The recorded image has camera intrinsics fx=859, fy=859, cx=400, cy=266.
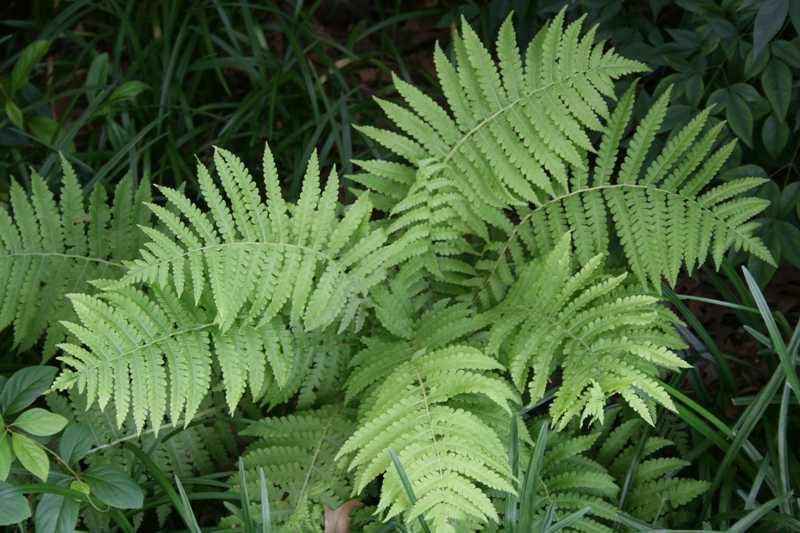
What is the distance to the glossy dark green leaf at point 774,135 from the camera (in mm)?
2346

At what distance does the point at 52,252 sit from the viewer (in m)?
2.35

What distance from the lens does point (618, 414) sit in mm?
2457

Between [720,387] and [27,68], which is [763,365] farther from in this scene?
[27,68]

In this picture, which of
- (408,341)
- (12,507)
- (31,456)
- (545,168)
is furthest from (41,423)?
(545,168)

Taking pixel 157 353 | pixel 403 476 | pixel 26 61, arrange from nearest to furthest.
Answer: pixel 403 476
pixel 157 353
pixel 26 61

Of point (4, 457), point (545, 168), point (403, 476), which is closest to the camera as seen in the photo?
point (403, 476)

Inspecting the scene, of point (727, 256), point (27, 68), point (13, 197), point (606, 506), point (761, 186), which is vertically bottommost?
point (606, 506)

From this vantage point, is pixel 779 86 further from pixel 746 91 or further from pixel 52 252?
pixel 52 252

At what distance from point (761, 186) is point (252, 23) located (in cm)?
194

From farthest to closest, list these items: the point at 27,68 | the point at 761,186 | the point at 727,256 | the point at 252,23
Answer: the point at 252,23
the point at 27,68
the point at 727,256
the point at 761,186

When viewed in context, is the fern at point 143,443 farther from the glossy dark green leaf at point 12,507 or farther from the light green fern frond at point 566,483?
the light green fern frond at point 566,483

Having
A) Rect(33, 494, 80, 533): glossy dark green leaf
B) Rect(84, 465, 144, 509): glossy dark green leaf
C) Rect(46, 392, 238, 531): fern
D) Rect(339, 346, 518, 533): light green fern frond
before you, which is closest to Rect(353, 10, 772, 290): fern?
Rect(339, 346, 518, 533): light green fern frond

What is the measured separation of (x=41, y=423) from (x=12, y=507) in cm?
19

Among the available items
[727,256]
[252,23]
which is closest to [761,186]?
[727,256]
